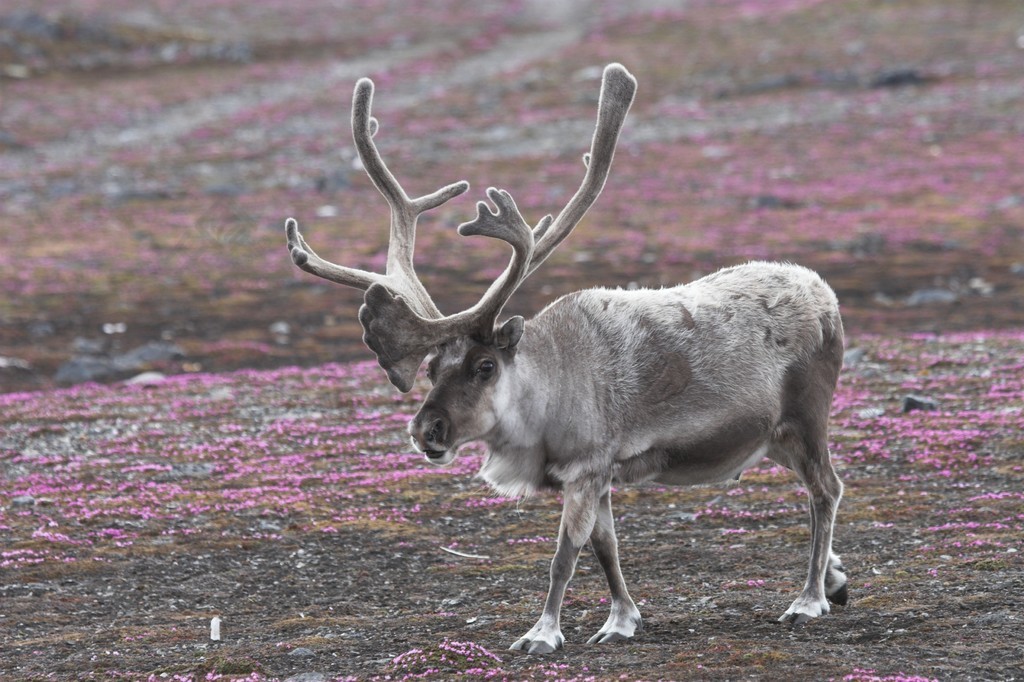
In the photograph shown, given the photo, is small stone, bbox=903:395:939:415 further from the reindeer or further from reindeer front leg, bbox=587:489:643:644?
reindeer front leg, bbox=587:489:643:644

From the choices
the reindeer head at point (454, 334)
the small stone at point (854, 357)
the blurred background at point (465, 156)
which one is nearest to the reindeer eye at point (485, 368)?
the reindeer head at point (454, 334)

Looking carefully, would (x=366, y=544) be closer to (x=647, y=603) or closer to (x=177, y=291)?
(x=647, y=603)

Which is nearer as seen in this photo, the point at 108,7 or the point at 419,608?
the point at 419,608

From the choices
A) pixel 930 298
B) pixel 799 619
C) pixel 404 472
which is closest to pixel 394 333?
pixel 799 619

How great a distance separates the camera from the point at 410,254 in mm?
10961

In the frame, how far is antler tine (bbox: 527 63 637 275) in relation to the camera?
10391 millimetres

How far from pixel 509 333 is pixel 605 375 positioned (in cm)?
101

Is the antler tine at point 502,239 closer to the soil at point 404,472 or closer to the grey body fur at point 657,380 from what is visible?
the grey body fur at point 657,380

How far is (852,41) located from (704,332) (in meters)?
67.6

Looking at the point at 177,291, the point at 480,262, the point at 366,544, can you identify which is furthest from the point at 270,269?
the point at 366,544

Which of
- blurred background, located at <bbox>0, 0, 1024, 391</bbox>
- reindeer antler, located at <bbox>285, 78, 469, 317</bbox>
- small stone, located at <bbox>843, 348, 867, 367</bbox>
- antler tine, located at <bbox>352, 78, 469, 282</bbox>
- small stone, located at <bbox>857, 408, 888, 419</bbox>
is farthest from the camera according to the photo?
blurred background, located at <bbox>0, 0, 1024, 391</bbox>

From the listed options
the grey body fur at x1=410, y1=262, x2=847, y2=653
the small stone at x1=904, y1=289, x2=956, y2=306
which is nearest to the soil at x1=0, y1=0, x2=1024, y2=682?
the small stone at x1=904, y1=289, x2=956, y2=306

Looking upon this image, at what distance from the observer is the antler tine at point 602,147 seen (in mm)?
10391

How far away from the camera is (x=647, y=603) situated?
38.0ft
